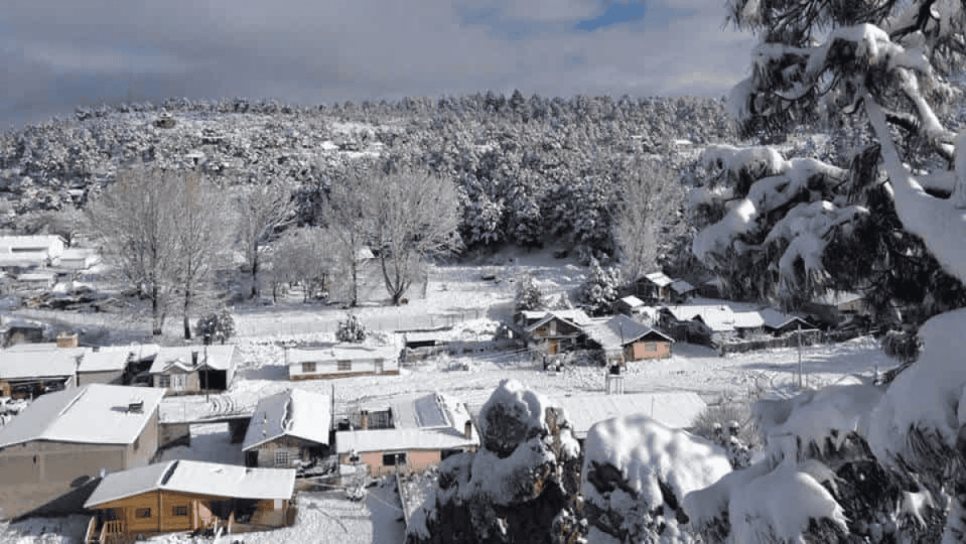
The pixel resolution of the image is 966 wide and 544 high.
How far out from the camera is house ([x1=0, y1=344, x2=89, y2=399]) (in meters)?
26.8

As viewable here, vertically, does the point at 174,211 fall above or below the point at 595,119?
below

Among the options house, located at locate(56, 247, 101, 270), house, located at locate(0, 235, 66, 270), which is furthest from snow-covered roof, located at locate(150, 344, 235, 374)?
house, located at locate(0, 235, 66, 270)

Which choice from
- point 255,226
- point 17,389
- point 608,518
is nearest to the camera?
point 608,518

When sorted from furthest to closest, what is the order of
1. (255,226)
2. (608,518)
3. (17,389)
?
1. (255,226)
2. (17,389)
3. (608,518)

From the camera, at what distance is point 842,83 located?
372cm

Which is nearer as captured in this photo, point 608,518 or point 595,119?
point 608,518

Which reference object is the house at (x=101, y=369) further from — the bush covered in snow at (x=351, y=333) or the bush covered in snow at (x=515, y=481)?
the bush covered in snow at (x=515, y=481)

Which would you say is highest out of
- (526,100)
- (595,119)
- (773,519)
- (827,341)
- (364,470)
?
(526,100)

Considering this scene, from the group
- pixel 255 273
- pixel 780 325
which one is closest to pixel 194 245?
pixel 255 273

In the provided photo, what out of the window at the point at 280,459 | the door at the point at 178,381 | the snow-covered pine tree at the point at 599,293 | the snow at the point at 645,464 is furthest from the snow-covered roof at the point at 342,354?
the snow at the point at 645,464

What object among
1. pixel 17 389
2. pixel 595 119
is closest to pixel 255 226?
pixel 17 389

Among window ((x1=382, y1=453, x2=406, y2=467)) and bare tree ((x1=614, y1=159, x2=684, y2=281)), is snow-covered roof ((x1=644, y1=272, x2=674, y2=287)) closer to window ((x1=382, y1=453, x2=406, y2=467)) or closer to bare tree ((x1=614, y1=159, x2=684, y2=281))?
bare tree ((x1=614, y1=159, x2=684, y2=281))

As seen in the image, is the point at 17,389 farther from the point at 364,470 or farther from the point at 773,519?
the point at 773,519

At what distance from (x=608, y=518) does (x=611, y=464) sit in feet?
1.34
